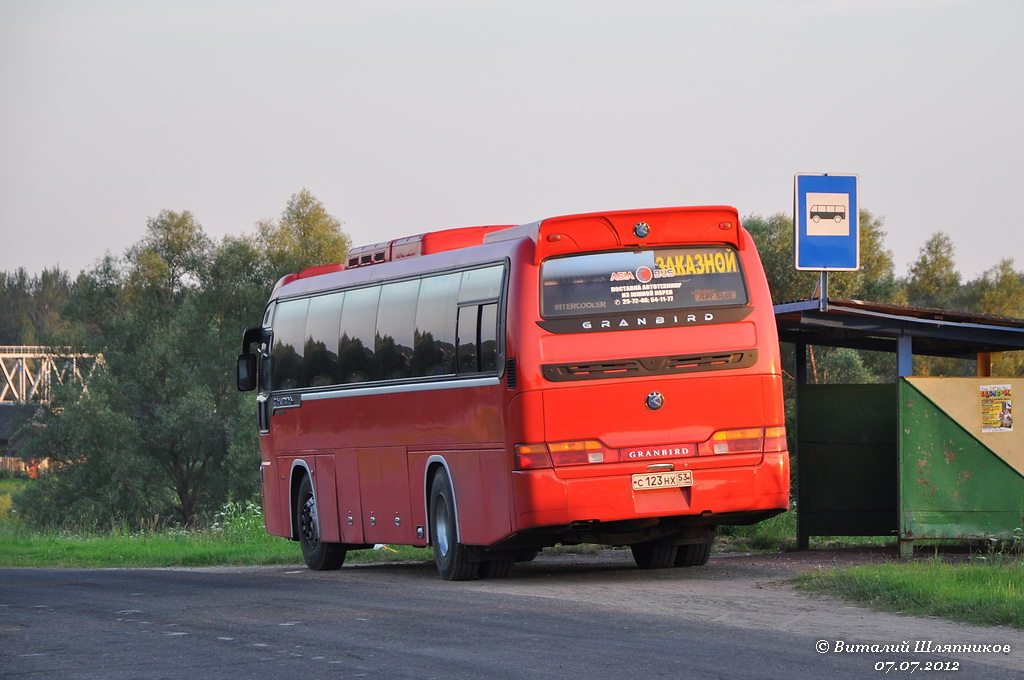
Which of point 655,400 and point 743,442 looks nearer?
point 655,400

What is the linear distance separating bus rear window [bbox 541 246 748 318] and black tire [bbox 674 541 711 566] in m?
3.04

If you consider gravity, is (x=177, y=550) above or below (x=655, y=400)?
below

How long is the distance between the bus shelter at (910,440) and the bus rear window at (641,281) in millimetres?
2297

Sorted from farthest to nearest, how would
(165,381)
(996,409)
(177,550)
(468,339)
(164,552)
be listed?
(165,381) → (177,550) → (164,552) → (996,409) → (468,339)

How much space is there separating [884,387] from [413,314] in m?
5.87

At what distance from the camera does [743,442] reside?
49.1 ft

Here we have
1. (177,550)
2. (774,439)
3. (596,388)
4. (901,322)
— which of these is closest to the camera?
(596,388)

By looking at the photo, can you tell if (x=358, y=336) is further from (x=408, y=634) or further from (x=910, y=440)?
(x=408, y=634)

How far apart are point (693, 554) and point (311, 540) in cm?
515

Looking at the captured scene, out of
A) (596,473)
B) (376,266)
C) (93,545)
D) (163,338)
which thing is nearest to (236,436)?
(163,338)

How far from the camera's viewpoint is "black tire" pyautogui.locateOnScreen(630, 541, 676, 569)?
55.4 ft

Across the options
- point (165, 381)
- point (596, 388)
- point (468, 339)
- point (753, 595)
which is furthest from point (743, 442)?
point (165, 381)

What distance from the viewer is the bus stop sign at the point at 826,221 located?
17453mm

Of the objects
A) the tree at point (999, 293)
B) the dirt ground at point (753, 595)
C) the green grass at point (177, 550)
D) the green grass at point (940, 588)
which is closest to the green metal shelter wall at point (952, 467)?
the dirt ground at point (753, 595)
